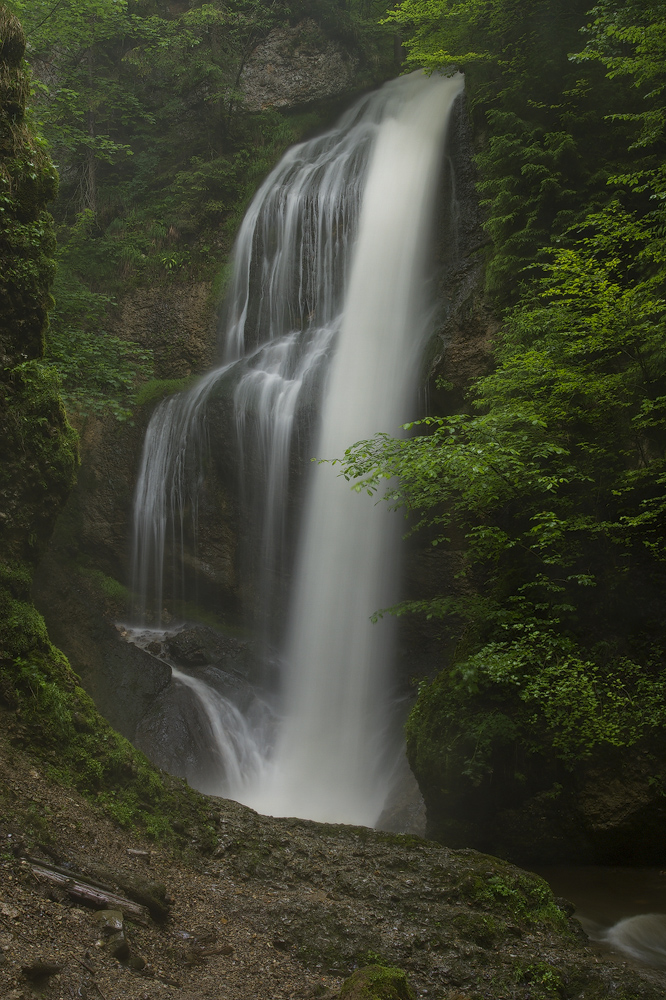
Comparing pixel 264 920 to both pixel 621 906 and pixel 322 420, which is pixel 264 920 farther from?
pixel 322 420

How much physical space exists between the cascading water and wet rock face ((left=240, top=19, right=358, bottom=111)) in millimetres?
2929

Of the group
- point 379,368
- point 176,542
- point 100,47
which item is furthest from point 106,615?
point 100,47

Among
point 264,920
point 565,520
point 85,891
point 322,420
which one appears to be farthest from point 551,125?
point 85,891

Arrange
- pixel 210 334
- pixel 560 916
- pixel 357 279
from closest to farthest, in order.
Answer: pixel 560 916
pixel 357 279
pixel 210 334

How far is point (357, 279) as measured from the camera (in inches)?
541

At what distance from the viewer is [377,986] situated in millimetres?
3498

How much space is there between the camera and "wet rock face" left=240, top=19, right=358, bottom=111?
18547mm

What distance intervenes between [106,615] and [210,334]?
7.12 m

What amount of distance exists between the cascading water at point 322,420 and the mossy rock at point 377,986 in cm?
543

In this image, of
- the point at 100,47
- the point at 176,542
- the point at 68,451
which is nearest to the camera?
the point at 68,451

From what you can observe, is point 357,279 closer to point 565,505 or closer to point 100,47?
point 565,505

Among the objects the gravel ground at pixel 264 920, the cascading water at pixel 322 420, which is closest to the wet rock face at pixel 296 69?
the cascading water at pixel 322 420

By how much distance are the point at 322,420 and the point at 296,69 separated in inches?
519

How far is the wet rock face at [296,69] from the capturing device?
18547 mm
